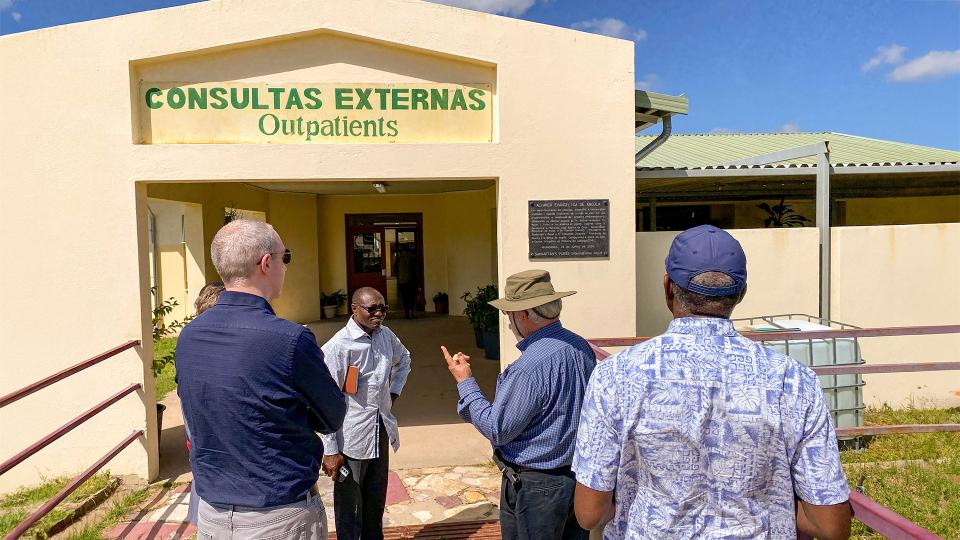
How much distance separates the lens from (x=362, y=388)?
3.29 m

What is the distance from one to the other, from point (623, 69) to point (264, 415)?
4.43 metres

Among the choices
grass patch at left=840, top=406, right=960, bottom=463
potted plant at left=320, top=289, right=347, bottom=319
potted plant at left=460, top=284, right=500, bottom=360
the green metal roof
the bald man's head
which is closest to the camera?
the bald man's head

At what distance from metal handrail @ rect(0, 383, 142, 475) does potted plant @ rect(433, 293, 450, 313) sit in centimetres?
929

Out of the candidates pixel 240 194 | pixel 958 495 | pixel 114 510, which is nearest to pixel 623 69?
pixel 958 495

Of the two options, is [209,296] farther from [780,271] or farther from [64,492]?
[780,271]

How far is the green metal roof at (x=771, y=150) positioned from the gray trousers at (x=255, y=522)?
23.3 feet

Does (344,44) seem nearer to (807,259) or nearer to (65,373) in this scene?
(65,373)

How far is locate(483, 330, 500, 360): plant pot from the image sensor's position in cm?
929

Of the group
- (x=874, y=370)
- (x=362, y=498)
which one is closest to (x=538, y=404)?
(x=362, y=498)

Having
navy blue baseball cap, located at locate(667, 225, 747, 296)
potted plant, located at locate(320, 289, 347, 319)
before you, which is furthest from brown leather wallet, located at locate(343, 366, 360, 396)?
potted plant, located at locate(320, 289, 347, 319)

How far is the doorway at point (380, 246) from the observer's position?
14109mm

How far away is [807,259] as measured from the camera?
20.8ft

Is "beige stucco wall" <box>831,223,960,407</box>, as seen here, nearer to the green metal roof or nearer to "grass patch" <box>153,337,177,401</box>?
the green metal roof

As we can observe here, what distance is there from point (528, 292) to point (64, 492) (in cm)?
325
